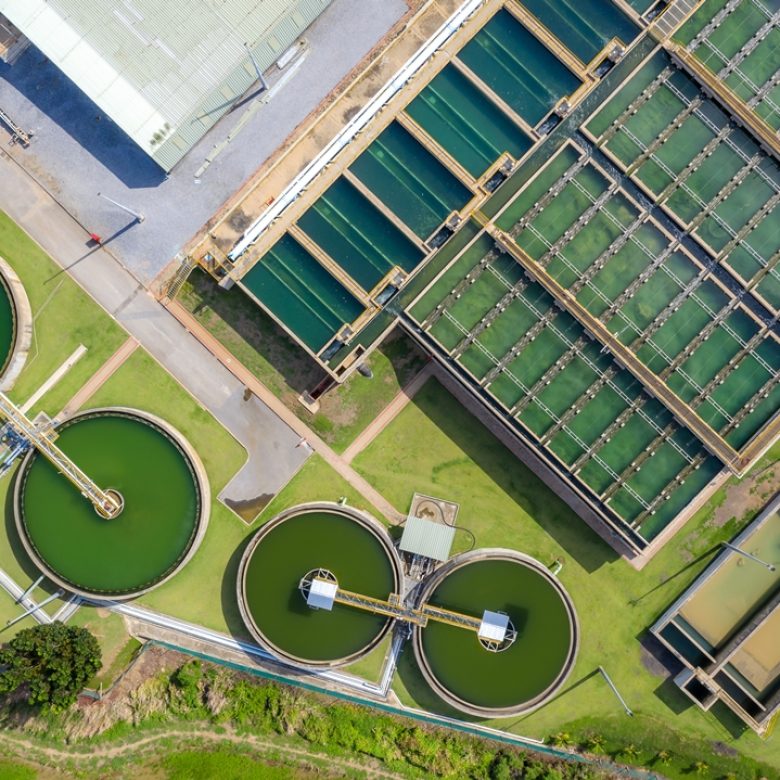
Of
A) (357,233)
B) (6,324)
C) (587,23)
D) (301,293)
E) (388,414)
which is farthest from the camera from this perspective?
(388,414)

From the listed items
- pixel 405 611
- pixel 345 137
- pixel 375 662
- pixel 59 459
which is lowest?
pixel 59 459

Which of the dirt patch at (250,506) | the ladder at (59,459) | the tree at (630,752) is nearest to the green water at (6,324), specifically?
the ladder at (59,459)

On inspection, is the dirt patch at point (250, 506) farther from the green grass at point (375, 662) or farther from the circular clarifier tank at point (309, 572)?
the green grass at point (375, 662)

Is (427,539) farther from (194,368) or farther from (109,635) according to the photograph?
(109,635)

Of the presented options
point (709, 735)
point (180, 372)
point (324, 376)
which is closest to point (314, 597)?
point (324, 376)

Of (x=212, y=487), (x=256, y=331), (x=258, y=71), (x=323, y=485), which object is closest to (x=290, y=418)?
(x=323, y=485)

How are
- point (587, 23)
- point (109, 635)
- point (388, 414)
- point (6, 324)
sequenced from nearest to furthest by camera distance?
point (587, 23) < point (6, 324) < point (388, 414) < point (109, 635)
